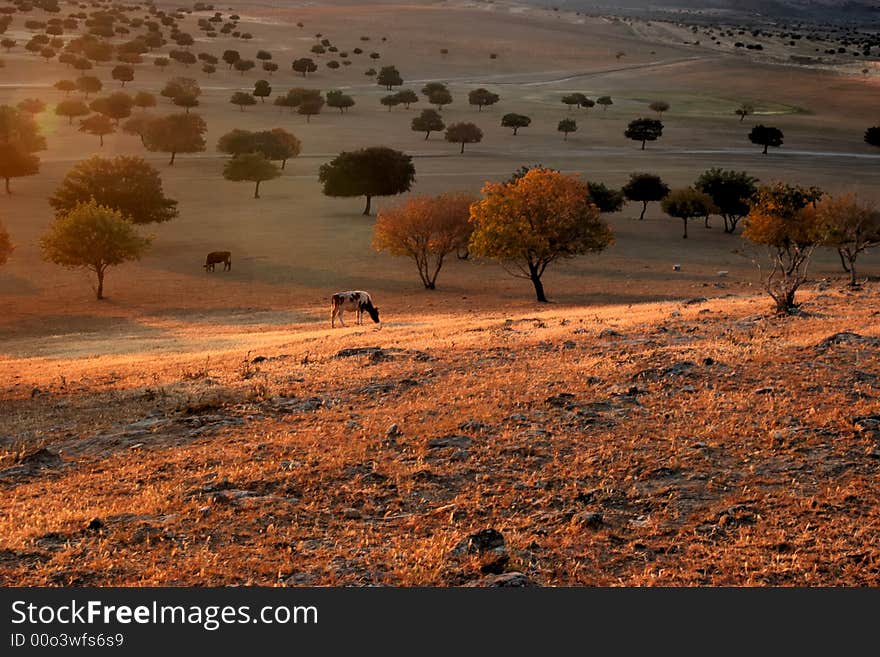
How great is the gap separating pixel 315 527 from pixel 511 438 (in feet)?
15.9

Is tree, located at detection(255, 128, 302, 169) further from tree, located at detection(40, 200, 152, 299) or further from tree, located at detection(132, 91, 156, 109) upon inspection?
tree, located at detection(40, 200, 152, 299)

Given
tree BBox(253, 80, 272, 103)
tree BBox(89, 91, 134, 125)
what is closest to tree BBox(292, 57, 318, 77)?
tree BBox(253, 80, 272, 103)

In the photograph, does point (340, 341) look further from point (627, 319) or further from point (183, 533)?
point (183, 533)

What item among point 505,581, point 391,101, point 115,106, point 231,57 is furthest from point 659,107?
point 505,581

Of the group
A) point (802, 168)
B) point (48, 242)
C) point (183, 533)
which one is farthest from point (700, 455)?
point (802, 168)

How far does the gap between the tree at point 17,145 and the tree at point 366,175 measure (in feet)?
102

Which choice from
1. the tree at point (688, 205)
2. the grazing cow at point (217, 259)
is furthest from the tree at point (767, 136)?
the grazing cow at point (217, 259)

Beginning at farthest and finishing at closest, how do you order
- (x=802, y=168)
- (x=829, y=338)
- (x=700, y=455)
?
1. (x=802, y=168)
2. (x=829, y=338)
3. (x=700, y=455)

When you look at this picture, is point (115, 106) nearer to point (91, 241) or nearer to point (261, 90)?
point (261, 90)

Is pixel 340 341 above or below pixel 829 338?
below

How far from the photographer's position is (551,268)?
65000mm

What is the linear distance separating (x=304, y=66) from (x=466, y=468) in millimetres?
169952

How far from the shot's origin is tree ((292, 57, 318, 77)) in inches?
6777

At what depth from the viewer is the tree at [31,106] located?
122000mm
